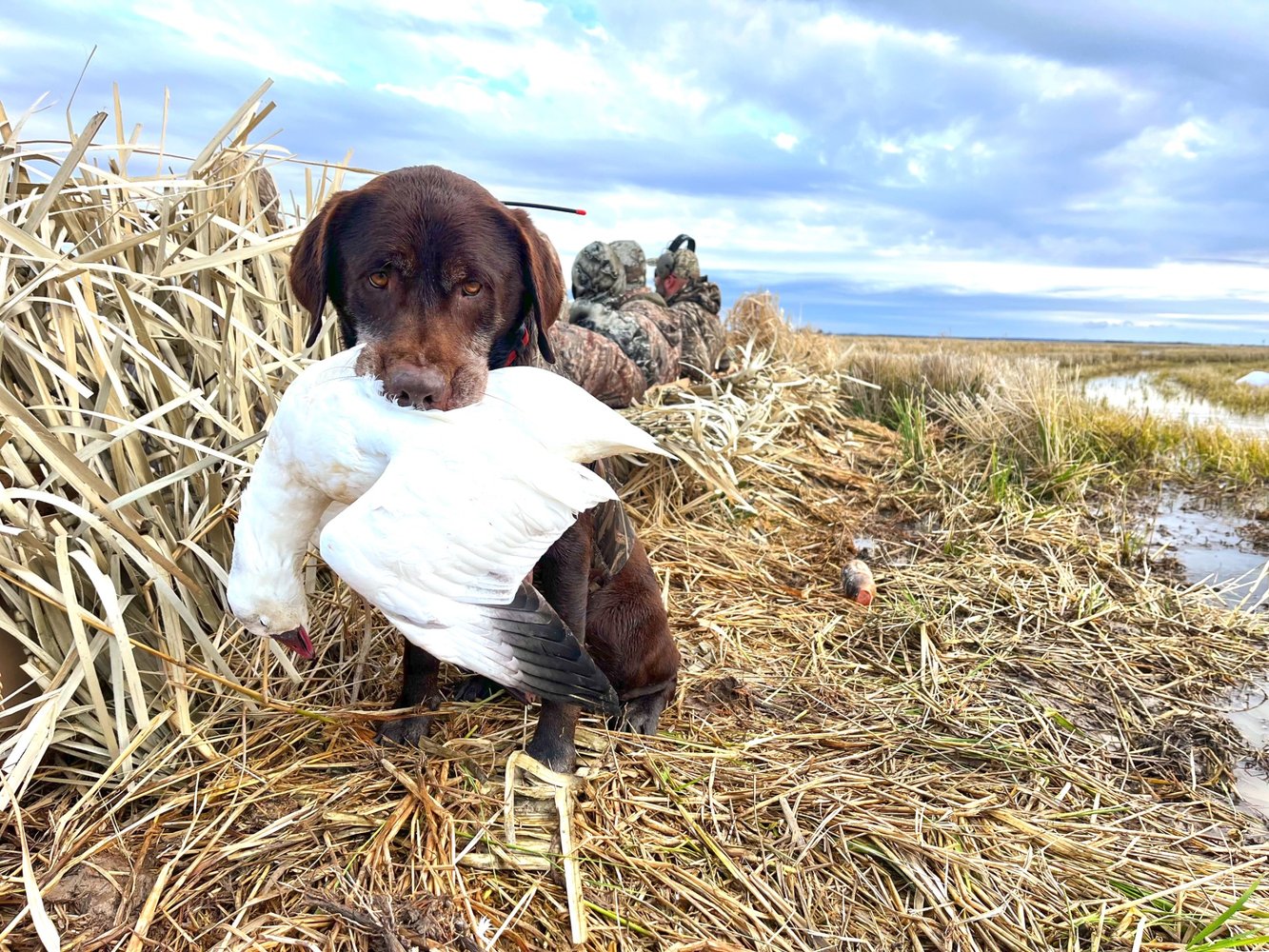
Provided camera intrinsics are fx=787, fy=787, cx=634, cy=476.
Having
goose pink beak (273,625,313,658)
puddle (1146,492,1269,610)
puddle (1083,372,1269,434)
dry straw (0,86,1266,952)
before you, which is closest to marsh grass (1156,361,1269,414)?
puddle (1083,372,1269,434)

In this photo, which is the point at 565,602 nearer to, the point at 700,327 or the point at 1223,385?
the point at 700,327

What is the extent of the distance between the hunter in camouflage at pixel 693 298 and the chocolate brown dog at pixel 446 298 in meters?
4.74

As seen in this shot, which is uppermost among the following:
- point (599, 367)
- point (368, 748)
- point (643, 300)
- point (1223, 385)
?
point (643, 300)

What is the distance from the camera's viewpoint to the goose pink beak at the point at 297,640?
2.04 metres

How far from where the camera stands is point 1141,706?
326cm

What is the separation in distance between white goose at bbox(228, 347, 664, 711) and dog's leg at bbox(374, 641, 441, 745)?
468 mm

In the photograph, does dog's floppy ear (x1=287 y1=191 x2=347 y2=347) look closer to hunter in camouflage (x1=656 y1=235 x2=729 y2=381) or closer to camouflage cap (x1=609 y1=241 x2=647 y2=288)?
camouflage cap (x1=609 y1=241 x2=647 y2=288)

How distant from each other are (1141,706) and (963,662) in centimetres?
69

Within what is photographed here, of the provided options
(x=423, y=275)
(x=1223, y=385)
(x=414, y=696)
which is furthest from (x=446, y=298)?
(x=1223, y=385)

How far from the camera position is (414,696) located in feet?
8.18

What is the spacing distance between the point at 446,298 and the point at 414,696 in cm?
128

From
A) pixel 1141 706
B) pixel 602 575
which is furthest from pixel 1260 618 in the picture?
pixel 602 575

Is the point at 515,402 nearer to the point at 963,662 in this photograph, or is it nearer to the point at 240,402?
the point at 240,402

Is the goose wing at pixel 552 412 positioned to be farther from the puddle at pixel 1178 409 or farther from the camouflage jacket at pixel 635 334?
the puddle at pixel 1178 409
